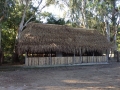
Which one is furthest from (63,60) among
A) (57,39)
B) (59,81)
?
(59,81)

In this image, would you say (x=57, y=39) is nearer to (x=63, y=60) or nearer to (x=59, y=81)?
(x=63, y=60)

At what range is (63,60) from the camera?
20.7 metres

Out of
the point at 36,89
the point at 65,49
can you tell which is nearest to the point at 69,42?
the point at 65,49

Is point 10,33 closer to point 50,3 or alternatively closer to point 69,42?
point 50,3

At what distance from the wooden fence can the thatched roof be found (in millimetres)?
1127

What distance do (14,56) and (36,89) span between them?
1478cm

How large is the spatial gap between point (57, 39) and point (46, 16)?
33.4ft

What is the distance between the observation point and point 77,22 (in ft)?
117

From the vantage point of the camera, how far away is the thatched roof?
18.6m

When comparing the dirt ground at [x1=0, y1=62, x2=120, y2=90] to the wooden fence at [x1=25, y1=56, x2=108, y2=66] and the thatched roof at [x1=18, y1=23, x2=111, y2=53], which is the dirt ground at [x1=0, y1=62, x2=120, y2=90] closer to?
the thatched roof at [x1=18, y1=23, x2=111, y2=53]

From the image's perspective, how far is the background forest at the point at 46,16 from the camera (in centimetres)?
2314

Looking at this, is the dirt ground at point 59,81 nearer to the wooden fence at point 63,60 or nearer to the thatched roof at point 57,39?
the thatched roof at point 57,39

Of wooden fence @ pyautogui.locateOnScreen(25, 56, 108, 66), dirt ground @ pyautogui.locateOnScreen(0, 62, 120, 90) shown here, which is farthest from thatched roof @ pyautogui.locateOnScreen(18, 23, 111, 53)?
dirt ground @ pyautogui.locateOnScreen(0, 62, 120, 90)

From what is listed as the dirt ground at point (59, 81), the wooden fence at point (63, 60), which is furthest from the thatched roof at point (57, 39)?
the dirt ground at point (59, 81)
